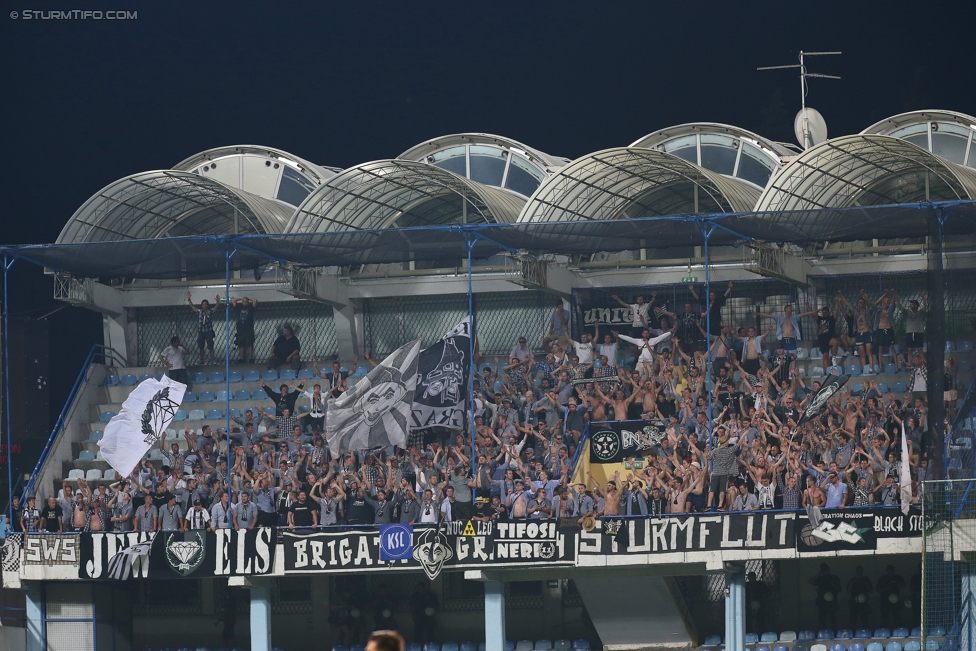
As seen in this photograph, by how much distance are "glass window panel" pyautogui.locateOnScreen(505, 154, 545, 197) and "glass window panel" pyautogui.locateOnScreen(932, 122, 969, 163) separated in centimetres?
808

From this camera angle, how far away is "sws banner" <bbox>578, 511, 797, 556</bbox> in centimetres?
2264

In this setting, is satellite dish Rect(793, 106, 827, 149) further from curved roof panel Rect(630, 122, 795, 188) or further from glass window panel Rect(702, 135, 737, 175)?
glass window panel Rect(702, 135, 737, 175)

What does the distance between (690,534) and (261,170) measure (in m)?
15.0

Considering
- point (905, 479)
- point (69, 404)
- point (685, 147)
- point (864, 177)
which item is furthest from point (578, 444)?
point (69, 404)

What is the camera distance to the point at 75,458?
2905 centimetres

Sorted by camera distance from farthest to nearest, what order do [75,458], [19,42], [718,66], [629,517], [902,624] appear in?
[718,66]
[19,42]
[75,458]
[902,624]
[629,517]

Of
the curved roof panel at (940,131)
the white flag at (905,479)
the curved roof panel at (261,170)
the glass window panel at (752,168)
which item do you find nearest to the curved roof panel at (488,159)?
the curved roof panel at (261,170)

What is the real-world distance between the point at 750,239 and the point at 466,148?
28.6 ft

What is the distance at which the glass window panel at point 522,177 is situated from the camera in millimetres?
32469

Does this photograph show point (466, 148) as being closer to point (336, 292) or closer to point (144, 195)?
point (336, 292)

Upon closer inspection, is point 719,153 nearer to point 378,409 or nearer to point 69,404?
point 378,409

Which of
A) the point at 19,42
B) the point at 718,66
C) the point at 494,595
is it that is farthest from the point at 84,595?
the point at 718,66

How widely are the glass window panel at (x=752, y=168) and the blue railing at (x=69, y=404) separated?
13.4m

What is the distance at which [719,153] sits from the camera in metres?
32.4
